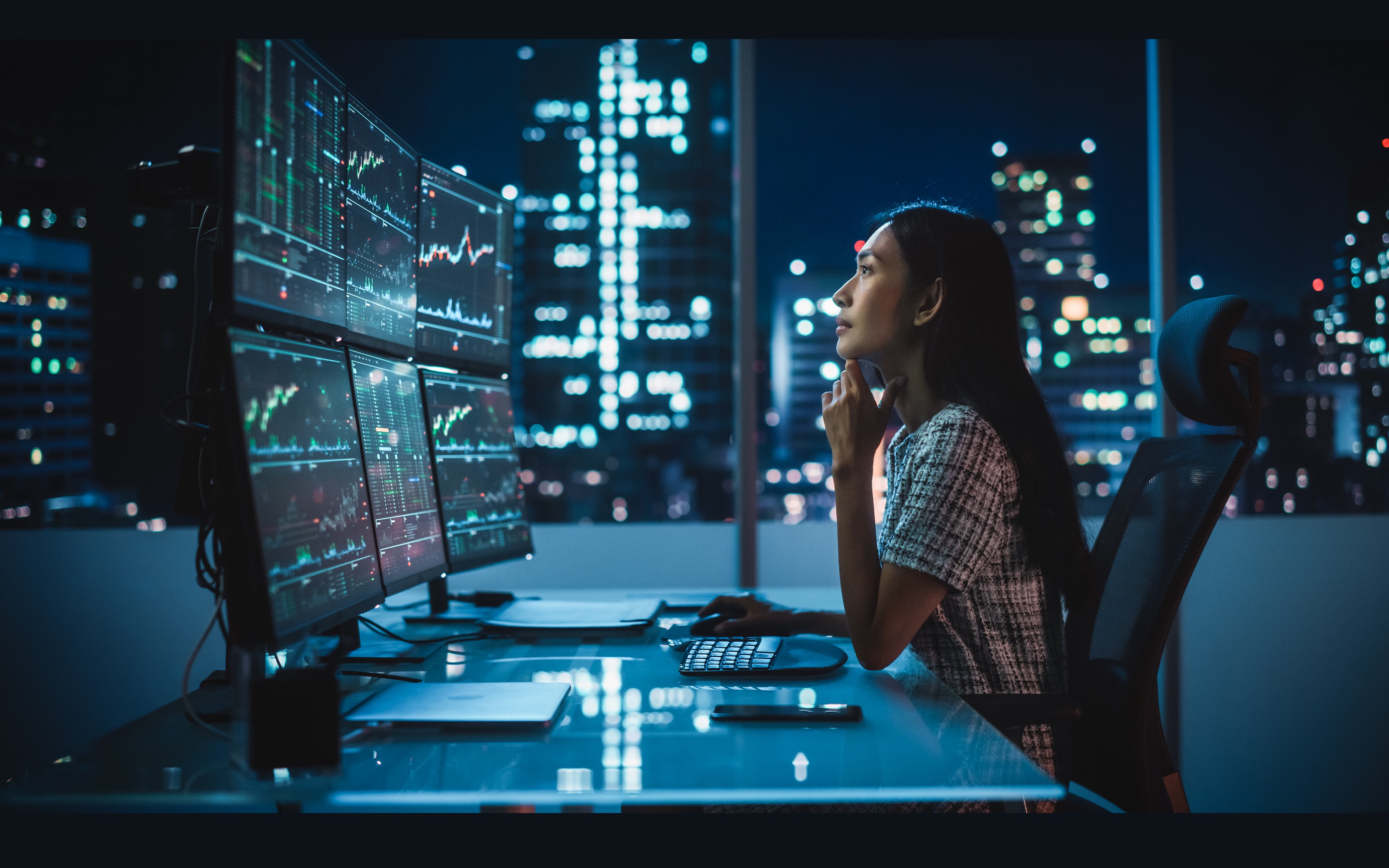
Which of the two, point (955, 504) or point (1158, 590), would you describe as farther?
point (1158, 590)

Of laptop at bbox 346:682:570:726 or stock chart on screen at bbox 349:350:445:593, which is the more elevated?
stock chart on screen at bbox 349:350:445:593

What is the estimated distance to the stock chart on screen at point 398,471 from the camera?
4.00 feet

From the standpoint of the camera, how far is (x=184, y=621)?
7.98 ft

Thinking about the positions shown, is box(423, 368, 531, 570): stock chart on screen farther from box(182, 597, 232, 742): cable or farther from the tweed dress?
the tweed dress

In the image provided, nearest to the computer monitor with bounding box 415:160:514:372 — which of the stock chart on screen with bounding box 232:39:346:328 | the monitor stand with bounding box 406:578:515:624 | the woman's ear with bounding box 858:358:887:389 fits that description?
the stock chart on screen with bounding box 232:39:346:328

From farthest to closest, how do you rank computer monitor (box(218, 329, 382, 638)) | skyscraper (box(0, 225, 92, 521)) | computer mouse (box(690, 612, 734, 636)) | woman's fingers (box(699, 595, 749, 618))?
skyscraper (box(0, 225, 92, 521))
woman's fingers (box(699, 595, 749, 618))
computer mouse (box(690, 612, 734, 636))
computer monitor (box(218, 329, 382, 638))

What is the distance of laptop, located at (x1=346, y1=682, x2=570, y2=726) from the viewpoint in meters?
0.91

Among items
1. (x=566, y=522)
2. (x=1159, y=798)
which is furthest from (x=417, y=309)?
(x=1159, y=798)

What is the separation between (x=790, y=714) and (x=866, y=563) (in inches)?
12.5

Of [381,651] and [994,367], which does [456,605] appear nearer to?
[381,651]

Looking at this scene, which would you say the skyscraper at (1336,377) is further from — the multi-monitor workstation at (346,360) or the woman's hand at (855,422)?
the multi-monitor workstation at (346,360)

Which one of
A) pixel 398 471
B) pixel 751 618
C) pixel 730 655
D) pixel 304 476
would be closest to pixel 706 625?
pixel 751 618

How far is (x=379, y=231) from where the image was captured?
1.35 metres

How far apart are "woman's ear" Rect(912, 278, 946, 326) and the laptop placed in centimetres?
86
